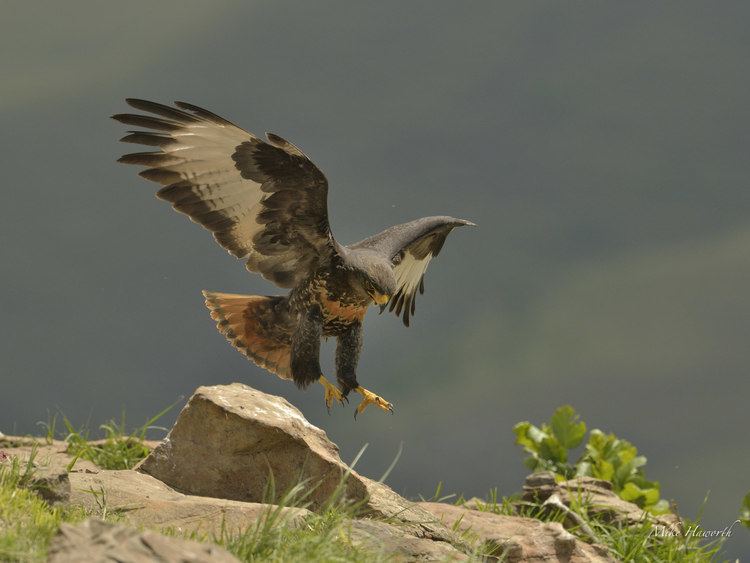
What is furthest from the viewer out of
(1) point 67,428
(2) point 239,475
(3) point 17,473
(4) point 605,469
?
(4) point 605,469

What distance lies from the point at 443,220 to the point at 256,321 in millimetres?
1971

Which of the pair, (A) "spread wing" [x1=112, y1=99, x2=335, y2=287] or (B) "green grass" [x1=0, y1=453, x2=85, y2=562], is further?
(A) "spread wing" [x1=112, y1=99, x2=335, y2=287]

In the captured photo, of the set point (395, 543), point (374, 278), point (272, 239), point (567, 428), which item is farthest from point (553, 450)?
point (395, 543)

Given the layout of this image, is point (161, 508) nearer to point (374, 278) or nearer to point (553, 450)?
point (374, 278)

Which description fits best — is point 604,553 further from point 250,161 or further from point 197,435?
point 250,161

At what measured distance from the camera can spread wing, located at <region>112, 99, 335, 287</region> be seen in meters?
6.76

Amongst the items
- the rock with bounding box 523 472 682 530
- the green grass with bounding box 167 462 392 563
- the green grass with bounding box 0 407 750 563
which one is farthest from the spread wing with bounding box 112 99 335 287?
the green grass with bounding box 167 462 392 563

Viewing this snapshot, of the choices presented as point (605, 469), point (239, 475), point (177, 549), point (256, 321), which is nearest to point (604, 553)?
point (605, 469)

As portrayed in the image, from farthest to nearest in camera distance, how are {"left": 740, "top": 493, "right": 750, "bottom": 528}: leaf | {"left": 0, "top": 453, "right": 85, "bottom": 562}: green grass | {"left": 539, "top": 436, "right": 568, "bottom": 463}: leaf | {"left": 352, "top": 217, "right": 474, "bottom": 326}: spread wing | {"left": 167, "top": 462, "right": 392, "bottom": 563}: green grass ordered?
{"left": 539, "top": 436, "right": 568, "bottom": 463}: leaf, {"left": 352, "top": 217, "right": 474, "bottom": 326}: spread wing, {"left": 740, "top": 493, "right": 750, "bottom": 528}: leaf, {"left": 167, "top": 462, "right": 392, "bottom": 563}: green grass, {"left": 0, "top": 453, "right": 85, "bottom": 562}: green grass

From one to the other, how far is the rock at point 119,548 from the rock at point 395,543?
1369 mm

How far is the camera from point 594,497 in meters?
7.95

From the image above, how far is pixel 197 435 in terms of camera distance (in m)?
6.48

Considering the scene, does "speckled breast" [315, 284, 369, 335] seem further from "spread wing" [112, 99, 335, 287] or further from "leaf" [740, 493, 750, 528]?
"leaf" [740, 493, 750, 528]

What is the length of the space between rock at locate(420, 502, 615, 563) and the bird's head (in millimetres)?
1664
